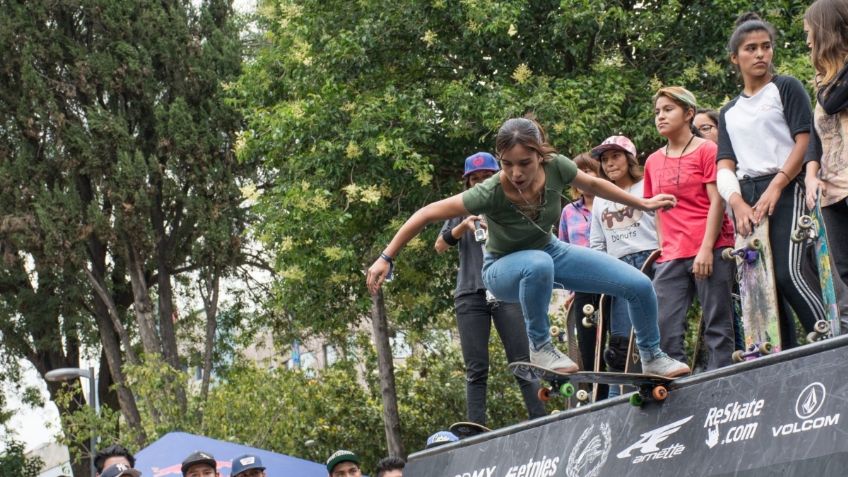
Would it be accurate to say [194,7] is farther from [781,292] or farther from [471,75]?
[781,292]

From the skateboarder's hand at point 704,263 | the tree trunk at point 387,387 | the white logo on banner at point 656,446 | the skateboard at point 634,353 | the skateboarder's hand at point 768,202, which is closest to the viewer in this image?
the white logo on banner at point 656,446

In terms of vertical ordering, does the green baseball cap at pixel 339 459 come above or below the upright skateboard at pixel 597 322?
below

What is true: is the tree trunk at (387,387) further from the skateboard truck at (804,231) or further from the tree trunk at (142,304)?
the skateboard truck at (804,231)

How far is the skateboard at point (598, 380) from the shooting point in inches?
205

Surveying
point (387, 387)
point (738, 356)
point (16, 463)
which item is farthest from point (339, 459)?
point (16, 463)

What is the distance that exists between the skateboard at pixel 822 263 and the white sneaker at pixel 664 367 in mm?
623

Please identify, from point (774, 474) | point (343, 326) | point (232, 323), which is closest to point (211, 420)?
point (343, 326)

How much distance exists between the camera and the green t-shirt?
18.6ft

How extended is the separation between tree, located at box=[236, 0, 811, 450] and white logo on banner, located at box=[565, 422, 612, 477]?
8898 millimetres

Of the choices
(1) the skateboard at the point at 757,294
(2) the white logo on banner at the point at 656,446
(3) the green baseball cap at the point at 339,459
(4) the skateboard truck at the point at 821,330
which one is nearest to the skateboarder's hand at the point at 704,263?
(1) the skateboard at the point at 757,294

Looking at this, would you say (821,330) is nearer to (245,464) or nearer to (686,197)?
(686,197)

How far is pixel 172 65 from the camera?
23594 millimetres

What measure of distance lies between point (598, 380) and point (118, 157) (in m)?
18.3

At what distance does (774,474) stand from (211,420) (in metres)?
16.1
